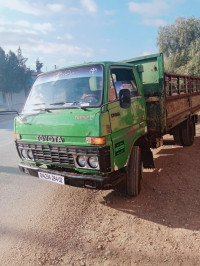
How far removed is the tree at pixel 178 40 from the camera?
21578mm

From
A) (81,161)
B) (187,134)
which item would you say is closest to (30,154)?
(81,161)

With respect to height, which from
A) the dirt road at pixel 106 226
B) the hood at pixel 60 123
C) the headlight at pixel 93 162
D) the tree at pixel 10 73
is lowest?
the dirt road at pixel 106 226

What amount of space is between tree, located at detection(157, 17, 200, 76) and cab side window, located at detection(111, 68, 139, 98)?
19173 millimetres

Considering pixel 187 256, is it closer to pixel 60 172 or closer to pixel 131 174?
pixel 131 174

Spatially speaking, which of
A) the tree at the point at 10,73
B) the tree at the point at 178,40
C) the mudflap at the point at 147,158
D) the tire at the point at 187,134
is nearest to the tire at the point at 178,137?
the tire at the point at 187,134

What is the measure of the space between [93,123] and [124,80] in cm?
131

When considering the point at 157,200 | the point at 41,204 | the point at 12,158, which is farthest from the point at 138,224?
the point at 12,158

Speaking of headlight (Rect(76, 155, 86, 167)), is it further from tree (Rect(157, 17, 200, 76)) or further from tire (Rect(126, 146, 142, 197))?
tree (Rect(157, 17, 200, 76))

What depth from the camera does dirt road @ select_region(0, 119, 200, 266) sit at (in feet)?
7.50

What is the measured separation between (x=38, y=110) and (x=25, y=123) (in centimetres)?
29

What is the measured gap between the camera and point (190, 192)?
3529 millimetres

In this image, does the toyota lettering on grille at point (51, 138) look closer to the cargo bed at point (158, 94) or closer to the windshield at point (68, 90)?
the windshield at point (68, 90)

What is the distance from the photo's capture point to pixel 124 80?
351 cm

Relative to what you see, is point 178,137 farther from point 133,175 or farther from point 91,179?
point 91,179
